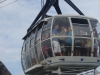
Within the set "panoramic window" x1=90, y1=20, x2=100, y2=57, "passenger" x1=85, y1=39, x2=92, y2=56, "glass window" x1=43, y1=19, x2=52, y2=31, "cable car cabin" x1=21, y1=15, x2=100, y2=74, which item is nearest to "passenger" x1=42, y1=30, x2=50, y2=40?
"cable car cabin" x1=21, y1=15, x2=100, y2=74

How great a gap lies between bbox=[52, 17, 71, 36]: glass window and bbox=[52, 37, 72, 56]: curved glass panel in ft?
1.03

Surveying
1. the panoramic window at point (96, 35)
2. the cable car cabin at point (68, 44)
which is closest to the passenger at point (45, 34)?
the cable car cabin at point (68, 44)

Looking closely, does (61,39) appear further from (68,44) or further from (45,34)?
(45,34)

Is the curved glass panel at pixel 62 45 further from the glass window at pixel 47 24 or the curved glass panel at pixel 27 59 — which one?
the curved glass panel at pixel 27 59

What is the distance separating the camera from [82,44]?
717 inches

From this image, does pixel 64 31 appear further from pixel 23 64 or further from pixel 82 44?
pixel 23 64

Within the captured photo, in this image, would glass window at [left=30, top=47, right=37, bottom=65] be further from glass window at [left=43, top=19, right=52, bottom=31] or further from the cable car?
glass window at [left=43, top=19, right=52, bottom=31]

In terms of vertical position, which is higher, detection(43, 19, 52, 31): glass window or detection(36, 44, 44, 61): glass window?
detection(43, 19, 52, 31): glass window

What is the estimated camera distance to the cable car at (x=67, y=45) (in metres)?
18.1

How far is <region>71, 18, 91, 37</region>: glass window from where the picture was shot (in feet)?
60.2

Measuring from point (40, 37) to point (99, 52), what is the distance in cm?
369

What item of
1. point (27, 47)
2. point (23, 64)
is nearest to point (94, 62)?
point (27, 47)

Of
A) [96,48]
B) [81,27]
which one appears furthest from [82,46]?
[81,27]

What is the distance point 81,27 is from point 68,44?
4.52 ft
